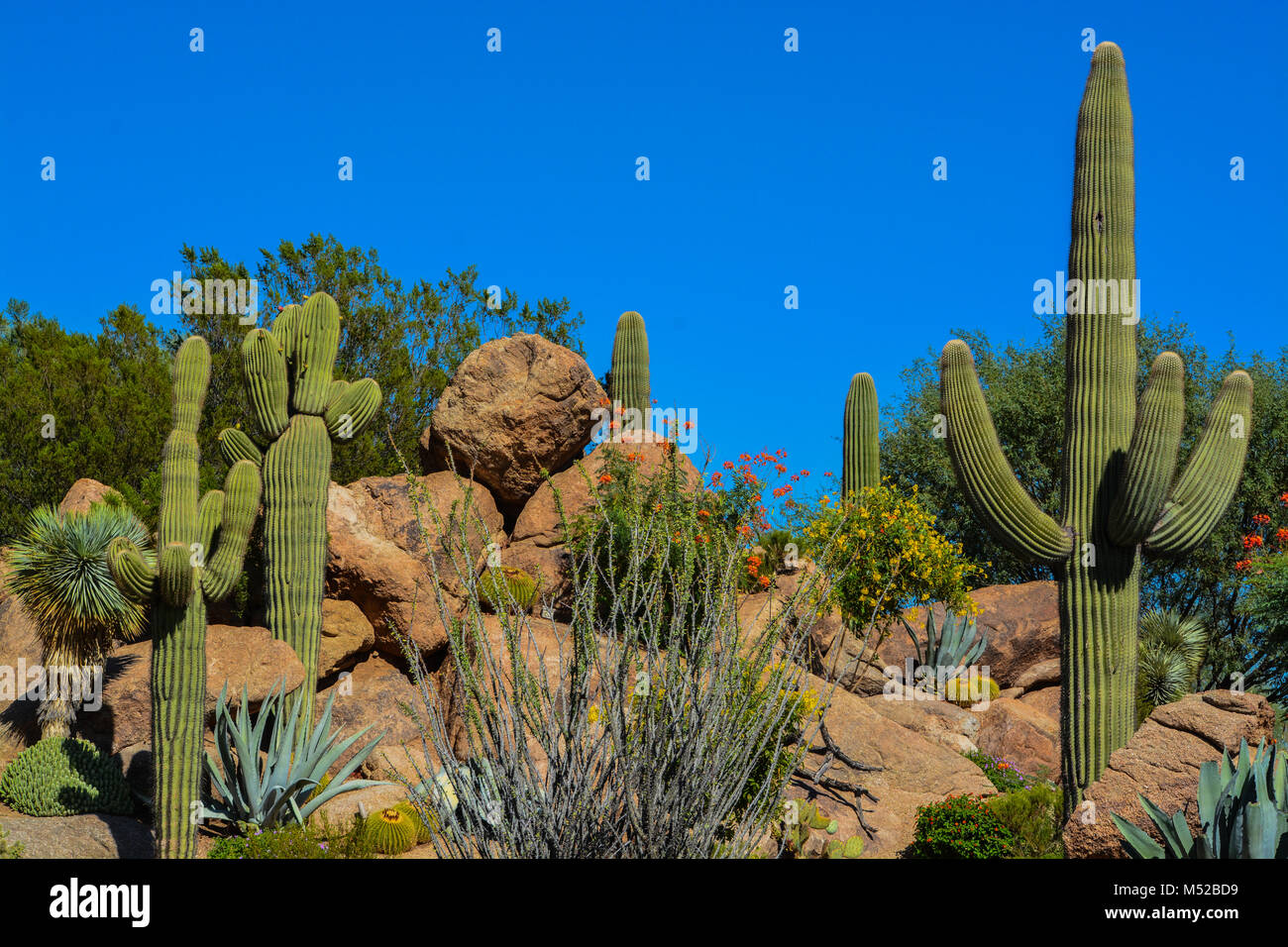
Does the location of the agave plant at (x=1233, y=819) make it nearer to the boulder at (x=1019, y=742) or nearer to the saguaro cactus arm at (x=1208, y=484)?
the saguaro cactus arm at (x=1208, y=484)

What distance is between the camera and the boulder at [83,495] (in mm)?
13016

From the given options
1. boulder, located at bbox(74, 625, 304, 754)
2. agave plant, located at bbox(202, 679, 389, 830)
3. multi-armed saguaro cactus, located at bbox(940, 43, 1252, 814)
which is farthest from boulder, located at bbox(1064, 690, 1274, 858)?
boulder, located at bbox(74, 625, 304, 754)

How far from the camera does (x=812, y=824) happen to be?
8.56 meters

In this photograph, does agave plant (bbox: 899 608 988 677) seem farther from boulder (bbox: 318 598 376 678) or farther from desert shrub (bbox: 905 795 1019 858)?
boulder (bbox: 318 598 376 678)

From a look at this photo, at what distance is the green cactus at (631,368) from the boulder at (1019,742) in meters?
7.37

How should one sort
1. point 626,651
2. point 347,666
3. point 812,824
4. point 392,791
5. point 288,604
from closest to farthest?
point 626,651 → point 812,824 → point 392,791 → point 288,604 → point 347,666

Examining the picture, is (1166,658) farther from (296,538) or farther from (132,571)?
(132,571)

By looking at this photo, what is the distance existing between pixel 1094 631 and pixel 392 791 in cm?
627

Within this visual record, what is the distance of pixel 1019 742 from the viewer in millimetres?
12156

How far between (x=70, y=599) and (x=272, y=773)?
275cm

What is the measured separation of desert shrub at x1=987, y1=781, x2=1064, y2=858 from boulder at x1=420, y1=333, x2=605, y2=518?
8347 millimetres

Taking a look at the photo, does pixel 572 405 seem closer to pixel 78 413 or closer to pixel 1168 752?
pixel 78 413

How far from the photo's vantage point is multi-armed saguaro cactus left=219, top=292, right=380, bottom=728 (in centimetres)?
1068
